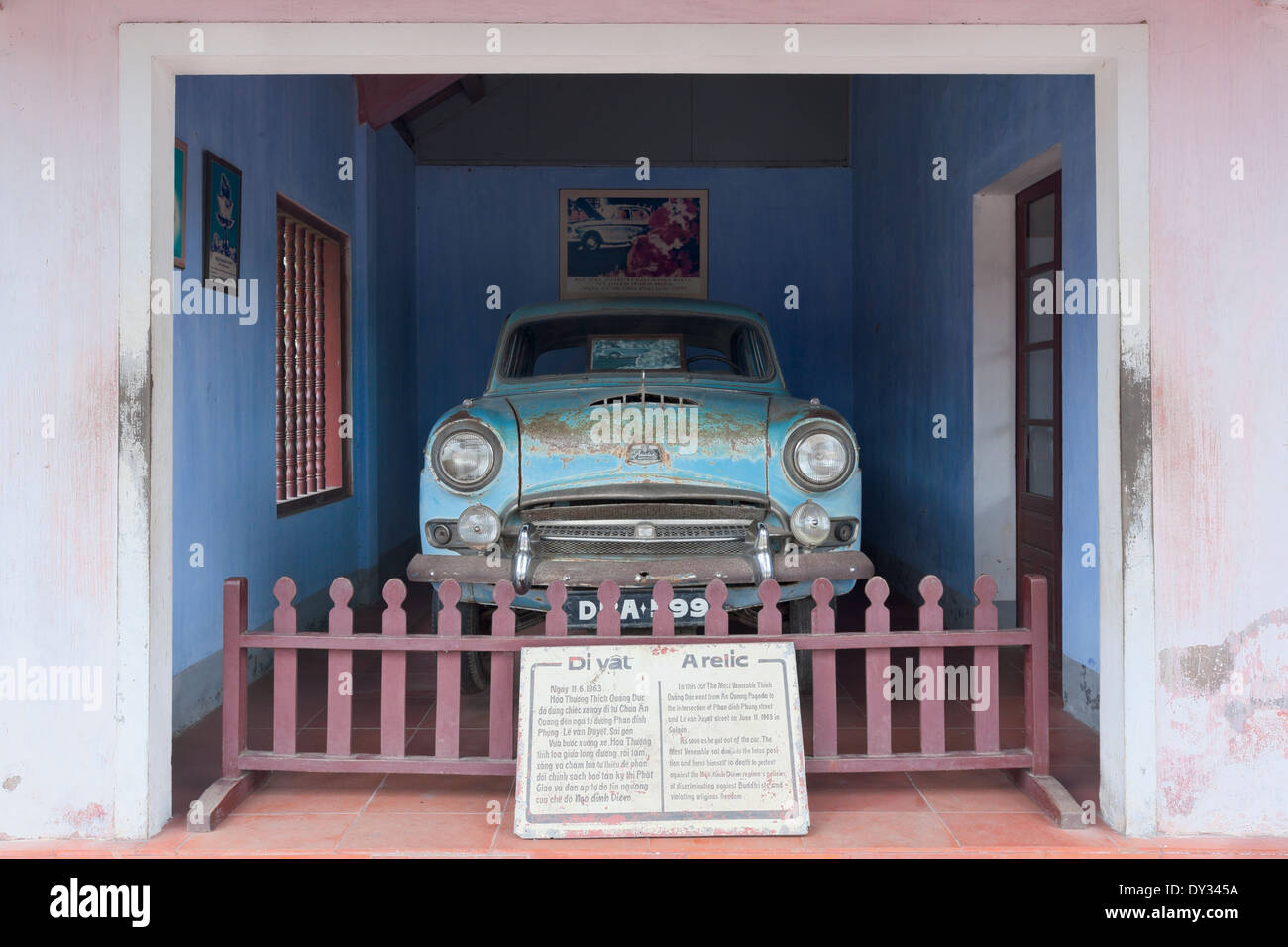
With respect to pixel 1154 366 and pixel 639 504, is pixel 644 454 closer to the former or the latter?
pixel 639 504

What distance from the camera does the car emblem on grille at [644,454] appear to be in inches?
143

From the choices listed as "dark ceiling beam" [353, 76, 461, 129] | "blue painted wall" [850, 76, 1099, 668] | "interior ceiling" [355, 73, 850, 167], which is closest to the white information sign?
"blue painted wall" [850, 76, 1099, 668]

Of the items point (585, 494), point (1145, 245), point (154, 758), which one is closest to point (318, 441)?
point (585, 494)

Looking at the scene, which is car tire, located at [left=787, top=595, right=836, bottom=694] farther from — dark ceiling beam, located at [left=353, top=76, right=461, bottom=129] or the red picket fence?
dark ceiling beam, located at [left=353, top=76, right=461, bottom=129]

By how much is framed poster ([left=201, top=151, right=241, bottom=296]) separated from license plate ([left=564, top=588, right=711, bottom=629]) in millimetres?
1973

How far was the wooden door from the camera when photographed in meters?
4.50

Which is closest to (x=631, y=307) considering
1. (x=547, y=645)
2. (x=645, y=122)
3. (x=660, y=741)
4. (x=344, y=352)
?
(x=344, y=352)

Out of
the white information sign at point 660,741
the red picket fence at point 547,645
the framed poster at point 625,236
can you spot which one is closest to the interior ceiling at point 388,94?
the framed poster at point 625,236

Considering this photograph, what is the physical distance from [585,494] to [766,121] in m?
5.72

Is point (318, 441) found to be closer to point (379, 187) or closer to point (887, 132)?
point (379, 187)

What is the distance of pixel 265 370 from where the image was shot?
4.80m

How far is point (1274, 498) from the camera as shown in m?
2.79

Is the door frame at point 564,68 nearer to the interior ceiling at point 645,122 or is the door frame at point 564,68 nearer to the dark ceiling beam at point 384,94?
the dark ceiling beam at point 384,94

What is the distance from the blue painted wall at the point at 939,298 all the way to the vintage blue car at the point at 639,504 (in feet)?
2.99
